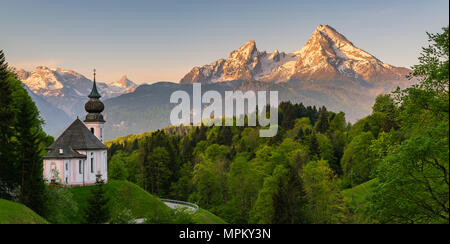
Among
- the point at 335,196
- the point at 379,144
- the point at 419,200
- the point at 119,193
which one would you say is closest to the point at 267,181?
the point at 335,196

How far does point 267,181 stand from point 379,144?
1510 inches

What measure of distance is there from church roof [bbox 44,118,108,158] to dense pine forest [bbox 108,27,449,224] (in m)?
19.2

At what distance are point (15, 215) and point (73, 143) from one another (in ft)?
105

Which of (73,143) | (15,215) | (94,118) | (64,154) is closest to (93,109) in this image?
(94,118)

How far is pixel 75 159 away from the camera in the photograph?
61562mm

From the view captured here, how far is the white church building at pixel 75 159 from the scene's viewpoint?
60.4 meters

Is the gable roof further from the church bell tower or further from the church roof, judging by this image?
the church bell tower

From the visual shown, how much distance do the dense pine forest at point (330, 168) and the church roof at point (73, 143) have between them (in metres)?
19.2

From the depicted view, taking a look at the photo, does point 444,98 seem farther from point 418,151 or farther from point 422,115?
point 418,151

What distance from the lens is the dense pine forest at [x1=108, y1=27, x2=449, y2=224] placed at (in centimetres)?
2356

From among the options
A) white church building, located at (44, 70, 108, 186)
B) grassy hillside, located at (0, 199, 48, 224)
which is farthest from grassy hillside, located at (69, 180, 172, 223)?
grassy hillside, located at (0, 199, 48, 224)
